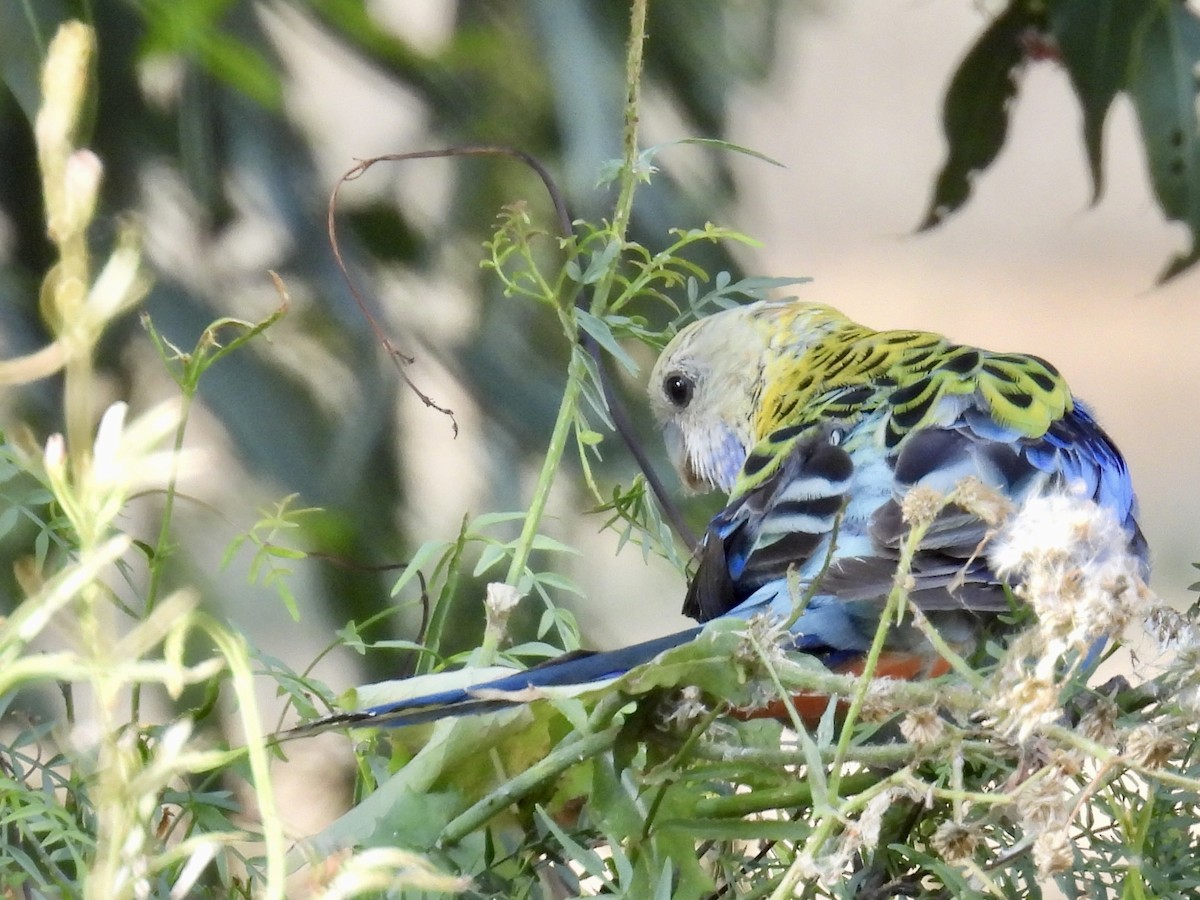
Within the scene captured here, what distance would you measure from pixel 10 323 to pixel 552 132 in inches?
14.2

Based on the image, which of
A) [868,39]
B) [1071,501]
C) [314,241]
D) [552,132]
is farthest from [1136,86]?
[1071,501]

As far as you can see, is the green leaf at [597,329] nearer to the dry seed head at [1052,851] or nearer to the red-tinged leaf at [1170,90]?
the dry seed head at [1052,851]

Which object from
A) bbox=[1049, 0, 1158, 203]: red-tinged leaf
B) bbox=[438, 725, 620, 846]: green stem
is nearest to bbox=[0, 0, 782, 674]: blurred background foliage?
bbox=[1049, 0, 1158, 203]: red-tinged leaf

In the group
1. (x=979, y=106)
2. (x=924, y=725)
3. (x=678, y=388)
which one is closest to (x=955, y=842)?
(x=924, y=725)

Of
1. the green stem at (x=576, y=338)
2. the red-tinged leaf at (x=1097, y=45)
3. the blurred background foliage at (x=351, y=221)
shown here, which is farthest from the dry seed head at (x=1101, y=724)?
the red-tinged leaf at (x=1097, y=45)

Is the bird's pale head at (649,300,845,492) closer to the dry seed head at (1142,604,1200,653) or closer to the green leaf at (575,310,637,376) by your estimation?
the green leaf at (575,310,637,376)

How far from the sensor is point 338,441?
79cm

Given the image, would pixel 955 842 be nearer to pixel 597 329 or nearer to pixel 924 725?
pixel 924 725

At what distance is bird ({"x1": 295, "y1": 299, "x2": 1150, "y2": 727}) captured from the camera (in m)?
0.39

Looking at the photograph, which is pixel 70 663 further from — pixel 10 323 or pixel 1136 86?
pixel 1136 86

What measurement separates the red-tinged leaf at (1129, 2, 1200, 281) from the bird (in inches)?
12.0

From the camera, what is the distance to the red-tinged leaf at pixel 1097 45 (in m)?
0.90

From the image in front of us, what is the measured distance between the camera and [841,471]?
1.83ft

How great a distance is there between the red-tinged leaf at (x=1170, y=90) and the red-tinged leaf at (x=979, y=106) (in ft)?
0.38
